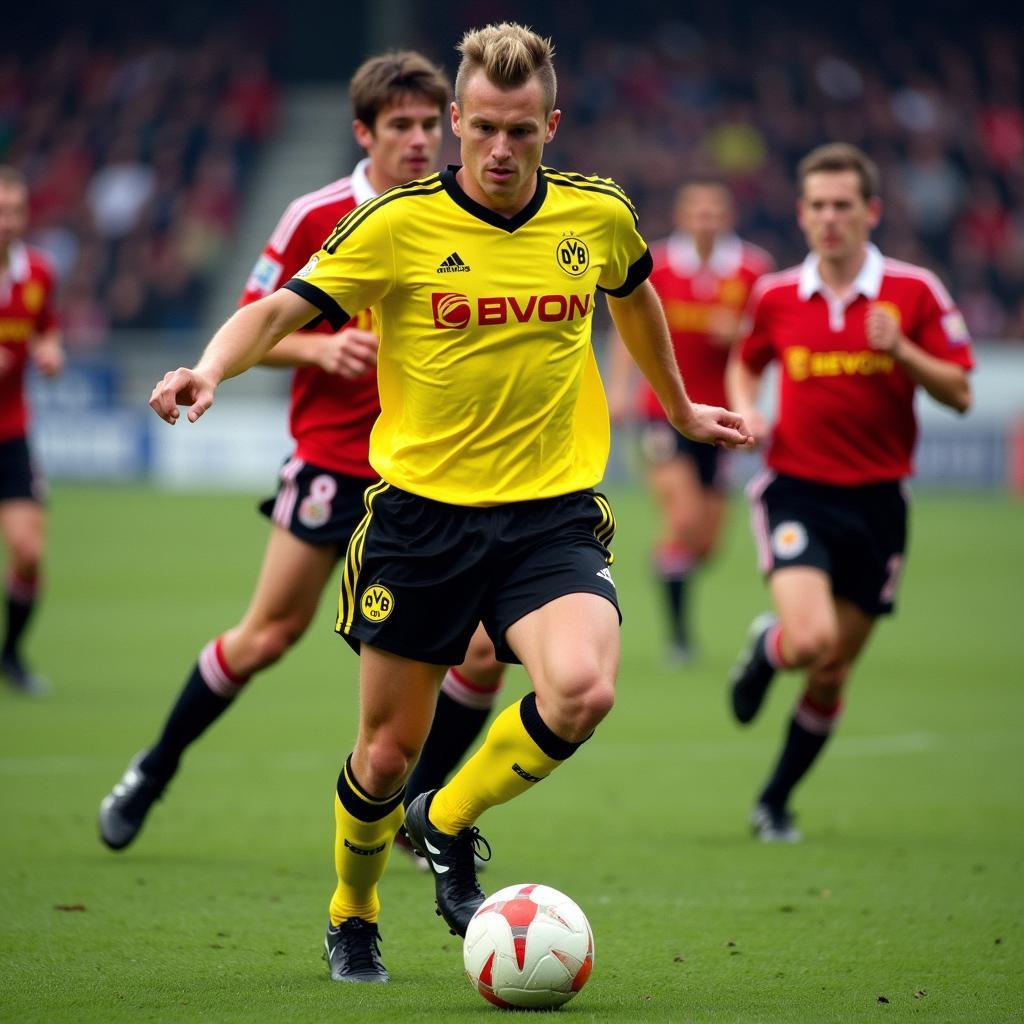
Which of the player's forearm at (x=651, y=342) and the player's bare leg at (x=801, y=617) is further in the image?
the player's bare leg at (x=801, y=617)

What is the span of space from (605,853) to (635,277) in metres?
2.53

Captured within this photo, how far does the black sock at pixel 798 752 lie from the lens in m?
7.18

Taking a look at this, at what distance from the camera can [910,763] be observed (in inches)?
348

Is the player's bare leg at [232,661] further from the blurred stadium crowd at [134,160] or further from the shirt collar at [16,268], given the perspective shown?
the blurred stadium crowd at [134,160]

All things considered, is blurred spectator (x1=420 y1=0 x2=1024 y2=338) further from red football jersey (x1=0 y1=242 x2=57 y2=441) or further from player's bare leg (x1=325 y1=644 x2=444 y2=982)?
player's bare leg (x1=325 y1=644 x2=444 y2=982)

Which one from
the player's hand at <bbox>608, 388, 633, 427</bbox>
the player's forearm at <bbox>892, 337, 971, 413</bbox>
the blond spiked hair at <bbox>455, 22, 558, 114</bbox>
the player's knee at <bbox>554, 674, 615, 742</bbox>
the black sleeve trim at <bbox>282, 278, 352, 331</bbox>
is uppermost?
the player's hand at <bbox>608, 388, 633, 427</bbox>

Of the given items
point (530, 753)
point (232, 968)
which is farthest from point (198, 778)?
point (530, 753)

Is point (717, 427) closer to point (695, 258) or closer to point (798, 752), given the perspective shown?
point (798, 752)

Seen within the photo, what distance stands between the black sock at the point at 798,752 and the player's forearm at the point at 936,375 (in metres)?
1.30

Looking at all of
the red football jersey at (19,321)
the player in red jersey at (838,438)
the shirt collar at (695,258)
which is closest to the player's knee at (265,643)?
the player in red jersey at (838,438)

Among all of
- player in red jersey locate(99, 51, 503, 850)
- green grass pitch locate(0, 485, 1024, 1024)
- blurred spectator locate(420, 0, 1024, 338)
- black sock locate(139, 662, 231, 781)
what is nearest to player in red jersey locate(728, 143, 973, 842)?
green grass pitch locate(0, 485, 1024, 1024)

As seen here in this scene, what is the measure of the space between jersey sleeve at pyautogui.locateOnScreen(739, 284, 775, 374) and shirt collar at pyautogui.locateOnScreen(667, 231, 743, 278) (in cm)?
509

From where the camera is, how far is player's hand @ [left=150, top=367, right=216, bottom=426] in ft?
14.0

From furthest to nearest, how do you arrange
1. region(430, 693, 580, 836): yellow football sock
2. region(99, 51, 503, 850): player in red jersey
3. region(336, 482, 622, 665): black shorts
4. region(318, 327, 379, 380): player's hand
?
region(99, 51, 503, 850): player in red jersey < region(318, 327, 379, 380): player's hand < region(336, 482, 622, 665): black shorts < region(430, 693, 580, 836): yellow football sock
